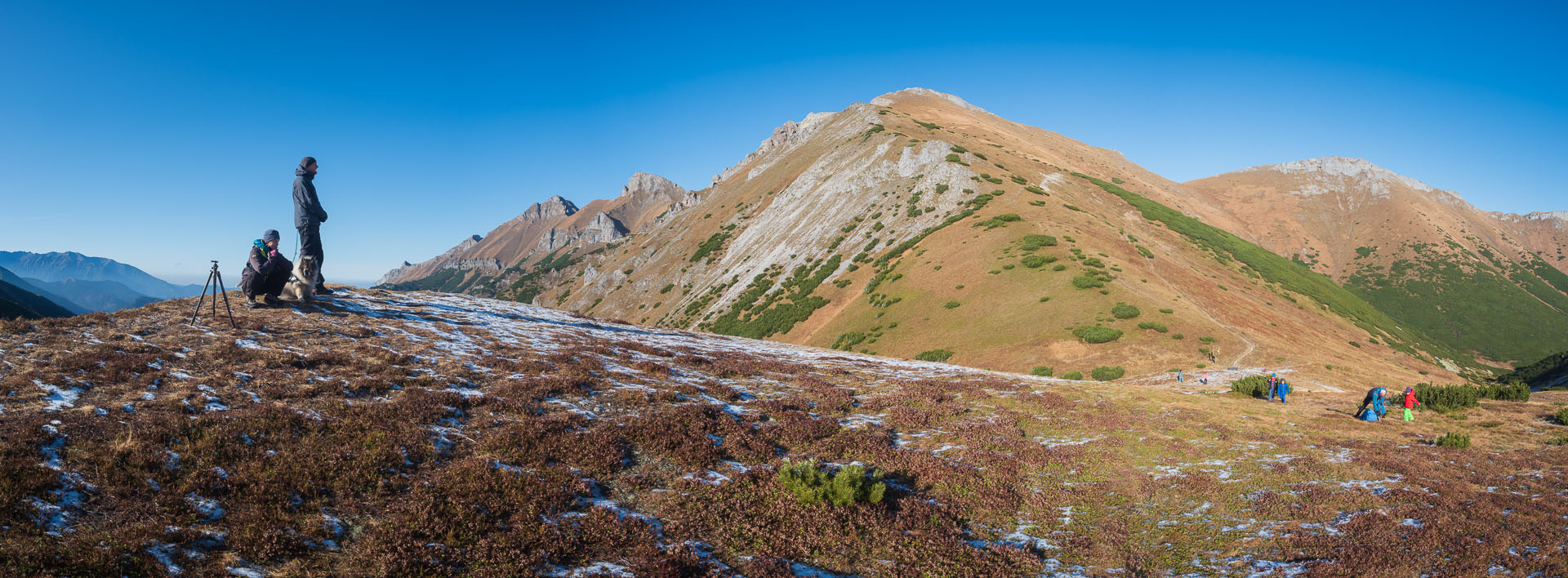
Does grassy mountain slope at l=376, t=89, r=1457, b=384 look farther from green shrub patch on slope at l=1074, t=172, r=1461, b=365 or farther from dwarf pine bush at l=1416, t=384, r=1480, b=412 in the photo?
dwarf pine bush at l=1416, t=384, r=1480, b=412

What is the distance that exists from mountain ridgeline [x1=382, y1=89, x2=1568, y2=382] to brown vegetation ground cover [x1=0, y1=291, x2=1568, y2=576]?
2293 centimetres

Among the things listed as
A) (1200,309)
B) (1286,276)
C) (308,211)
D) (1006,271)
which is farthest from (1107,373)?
(1286,276)

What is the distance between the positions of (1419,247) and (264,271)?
709ft

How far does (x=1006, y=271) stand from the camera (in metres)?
49.3

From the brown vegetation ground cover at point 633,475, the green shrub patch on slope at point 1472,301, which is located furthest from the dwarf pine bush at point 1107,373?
the green shrub patch on slope at point 1472,301

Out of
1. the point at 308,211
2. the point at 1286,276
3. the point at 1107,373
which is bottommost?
the point at 1107,373

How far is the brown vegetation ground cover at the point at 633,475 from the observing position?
6691 mm

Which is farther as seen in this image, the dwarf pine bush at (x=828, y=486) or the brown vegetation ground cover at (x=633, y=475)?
the dwarf pine bush at (x=828, y=486)

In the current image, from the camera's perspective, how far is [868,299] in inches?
2210

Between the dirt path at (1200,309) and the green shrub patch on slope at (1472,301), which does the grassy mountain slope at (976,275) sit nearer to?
the dirt path at (1200,309)

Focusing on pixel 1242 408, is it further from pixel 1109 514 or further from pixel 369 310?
pixel 369 310

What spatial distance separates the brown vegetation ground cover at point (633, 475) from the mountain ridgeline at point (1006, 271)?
22.9 meters

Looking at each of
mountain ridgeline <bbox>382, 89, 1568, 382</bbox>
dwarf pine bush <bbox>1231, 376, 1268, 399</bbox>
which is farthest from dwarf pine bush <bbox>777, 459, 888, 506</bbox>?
mountain ridgeline <bbox>382, 89, 1568, 382</bbox>

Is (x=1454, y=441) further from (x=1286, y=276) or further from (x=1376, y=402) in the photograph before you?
(x=1286, y=276)
